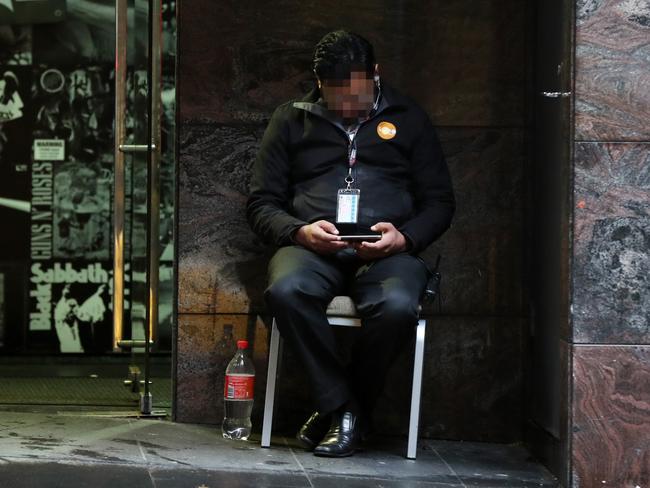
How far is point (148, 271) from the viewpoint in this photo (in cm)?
514

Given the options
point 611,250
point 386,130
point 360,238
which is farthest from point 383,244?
point 611,250

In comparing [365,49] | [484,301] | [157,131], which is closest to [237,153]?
[157,131]

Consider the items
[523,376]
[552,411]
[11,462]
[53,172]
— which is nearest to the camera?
[11,462]

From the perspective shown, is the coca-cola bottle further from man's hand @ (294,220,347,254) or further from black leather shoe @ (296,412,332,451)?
man's hand @ (294,220,347,254)

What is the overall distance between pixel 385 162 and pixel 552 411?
118cm

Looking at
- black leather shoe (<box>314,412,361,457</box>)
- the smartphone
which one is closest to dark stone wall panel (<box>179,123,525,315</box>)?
→ the smartphone

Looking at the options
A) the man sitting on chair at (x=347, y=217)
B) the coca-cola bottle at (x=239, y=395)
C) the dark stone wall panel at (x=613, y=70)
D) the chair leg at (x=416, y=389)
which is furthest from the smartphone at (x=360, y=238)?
the dark stone wall panel at (x=613, y=70)

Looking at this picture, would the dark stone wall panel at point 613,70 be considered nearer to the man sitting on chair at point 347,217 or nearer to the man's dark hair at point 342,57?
the man sitting on chair at point 347,217

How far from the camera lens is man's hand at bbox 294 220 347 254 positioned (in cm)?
433

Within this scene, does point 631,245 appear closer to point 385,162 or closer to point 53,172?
point 385,162

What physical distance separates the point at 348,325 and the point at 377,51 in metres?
1.26

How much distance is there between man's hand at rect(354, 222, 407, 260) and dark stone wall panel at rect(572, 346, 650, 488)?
811mm

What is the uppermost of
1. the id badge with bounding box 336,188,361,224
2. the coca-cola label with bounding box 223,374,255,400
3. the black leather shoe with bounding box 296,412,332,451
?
the id badge with bounding box 336,188,361,224

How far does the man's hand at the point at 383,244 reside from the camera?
436cm
